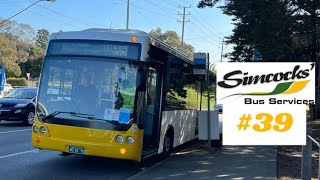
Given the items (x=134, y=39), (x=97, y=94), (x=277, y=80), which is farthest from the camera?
(x=134, y=39)

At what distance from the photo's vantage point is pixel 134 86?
873 centimetres

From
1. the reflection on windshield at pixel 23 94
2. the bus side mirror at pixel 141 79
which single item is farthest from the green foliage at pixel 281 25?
the reflection on windshield at pixel 23 94

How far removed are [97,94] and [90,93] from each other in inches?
5.9

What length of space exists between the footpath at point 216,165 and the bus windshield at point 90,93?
1345mm

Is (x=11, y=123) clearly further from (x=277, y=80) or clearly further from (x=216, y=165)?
(x=277, y=80)

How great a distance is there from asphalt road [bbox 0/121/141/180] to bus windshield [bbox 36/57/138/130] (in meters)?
1.02

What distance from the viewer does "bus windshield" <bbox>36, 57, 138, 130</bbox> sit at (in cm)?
857

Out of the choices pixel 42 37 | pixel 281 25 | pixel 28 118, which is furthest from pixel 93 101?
pixel 42 37

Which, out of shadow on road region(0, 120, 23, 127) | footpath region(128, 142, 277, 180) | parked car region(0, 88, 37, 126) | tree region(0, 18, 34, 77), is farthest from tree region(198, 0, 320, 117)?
tree region(0, 18, 34, 77)

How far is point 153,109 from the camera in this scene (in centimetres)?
989

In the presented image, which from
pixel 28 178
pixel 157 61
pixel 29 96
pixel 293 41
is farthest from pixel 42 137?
pixel 29 96

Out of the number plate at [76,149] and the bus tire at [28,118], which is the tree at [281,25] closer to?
the number plate at [76,149]

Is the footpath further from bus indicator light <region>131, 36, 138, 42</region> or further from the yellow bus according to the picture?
bus indicator light <region>131, 36, 138, 42</region>

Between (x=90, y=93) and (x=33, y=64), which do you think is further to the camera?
(x=33, y=64)
